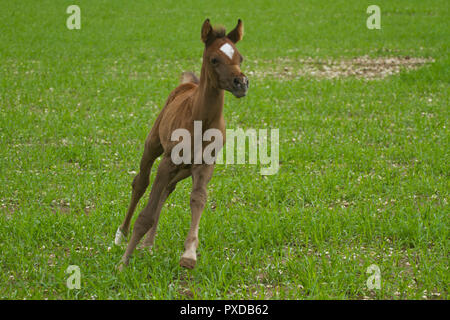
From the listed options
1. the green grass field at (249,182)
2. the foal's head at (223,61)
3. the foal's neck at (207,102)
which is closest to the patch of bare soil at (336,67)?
the green grass field at (249,182)

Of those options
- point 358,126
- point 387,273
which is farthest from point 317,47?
point 387,273

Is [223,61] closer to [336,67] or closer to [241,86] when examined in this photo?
[241,86]

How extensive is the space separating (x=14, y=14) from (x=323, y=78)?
18.7 m

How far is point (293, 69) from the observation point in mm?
17344

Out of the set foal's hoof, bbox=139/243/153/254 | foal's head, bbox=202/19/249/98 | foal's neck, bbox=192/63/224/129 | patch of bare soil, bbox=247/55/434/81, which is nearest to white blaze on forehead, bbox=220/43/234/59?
foal's head, bbox=202/19/249/98

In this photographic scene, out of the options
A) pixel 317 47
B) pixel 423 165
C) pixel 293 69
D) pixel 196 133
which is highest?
pixel 317 47

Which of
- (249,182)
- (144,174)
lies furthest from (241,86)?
(249,182)

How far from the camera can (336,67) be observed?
1744 centimetres

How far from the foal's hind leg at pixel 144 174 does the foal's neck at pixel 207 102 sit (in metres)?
0.89

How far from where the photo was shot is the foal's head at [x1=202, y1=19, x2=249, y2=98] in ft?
14.5

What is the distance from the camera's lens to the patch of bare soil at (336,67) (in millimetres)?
16453

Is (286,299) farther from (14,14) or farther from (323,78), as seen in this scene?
(14,14)
